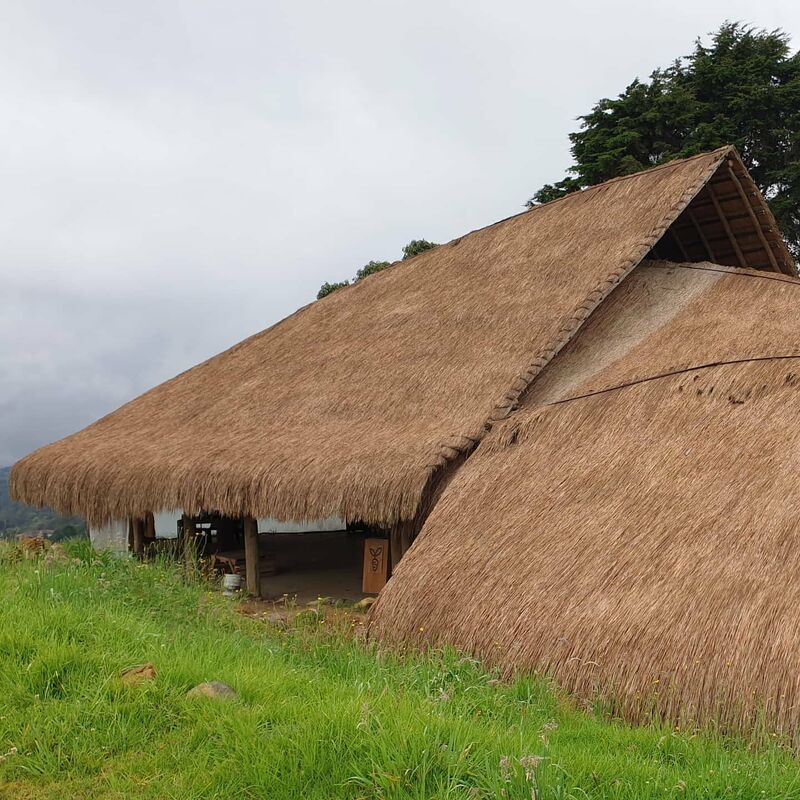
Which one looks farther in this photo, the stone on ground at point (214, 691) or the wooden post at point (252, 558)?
the wooden post at point (252, 558)

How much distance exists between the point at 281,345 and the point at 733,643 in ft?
30.2

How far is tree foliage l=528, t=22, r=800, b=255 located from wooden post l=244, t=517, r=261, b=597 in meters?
13.4

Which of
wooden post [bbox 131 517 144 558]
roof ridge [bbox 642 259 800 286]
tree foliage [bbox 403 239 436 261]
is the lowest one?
wooden post [bbox 131 517 144 558]

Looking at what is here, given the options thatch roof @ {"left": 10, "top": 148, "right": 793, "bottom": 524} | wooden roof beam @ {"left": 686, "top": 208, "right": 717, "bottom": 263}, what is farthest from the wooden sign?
wooden roof beam @ {"left": 686, "top": 208, "right": 717, "bottom": 263}

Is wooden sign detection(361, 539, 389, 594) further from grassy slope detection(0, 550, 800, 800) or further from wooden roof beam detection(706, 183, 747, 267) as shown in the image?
wooden roof beam detection(706, 183, 747, 267)

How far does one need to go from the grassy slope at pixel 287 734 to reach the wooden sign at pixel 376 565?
4.26 m

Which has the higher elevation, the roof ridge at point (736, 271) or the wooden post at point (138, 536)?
the roof ridge at point (736, 271)

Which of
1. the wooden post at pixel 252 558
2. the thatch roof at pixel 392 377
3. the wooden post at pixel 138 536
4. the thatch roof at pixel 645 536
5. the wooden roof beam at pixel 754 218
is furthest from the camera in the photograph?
the wooden post at pixel 138 536

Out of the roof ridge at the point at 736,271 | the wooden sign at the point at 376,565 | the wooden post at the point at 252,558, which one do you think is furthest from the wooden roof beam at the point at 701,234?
the wooden post at the point at 252,558

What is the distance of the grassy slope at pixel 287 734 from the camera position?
9.92 feet

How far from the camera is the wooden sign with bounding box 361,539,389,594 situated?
9.23m

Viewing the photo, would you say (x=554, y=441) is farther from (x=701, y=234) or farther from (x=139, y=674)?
(x=701, y=234)

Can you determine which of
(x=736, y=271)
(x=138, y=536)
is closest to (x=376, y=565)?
(x=138, y=536)

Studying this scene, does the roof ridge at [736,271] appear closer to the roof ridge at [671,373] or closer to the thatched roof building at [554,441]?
the thatched roof building at [554,441]
